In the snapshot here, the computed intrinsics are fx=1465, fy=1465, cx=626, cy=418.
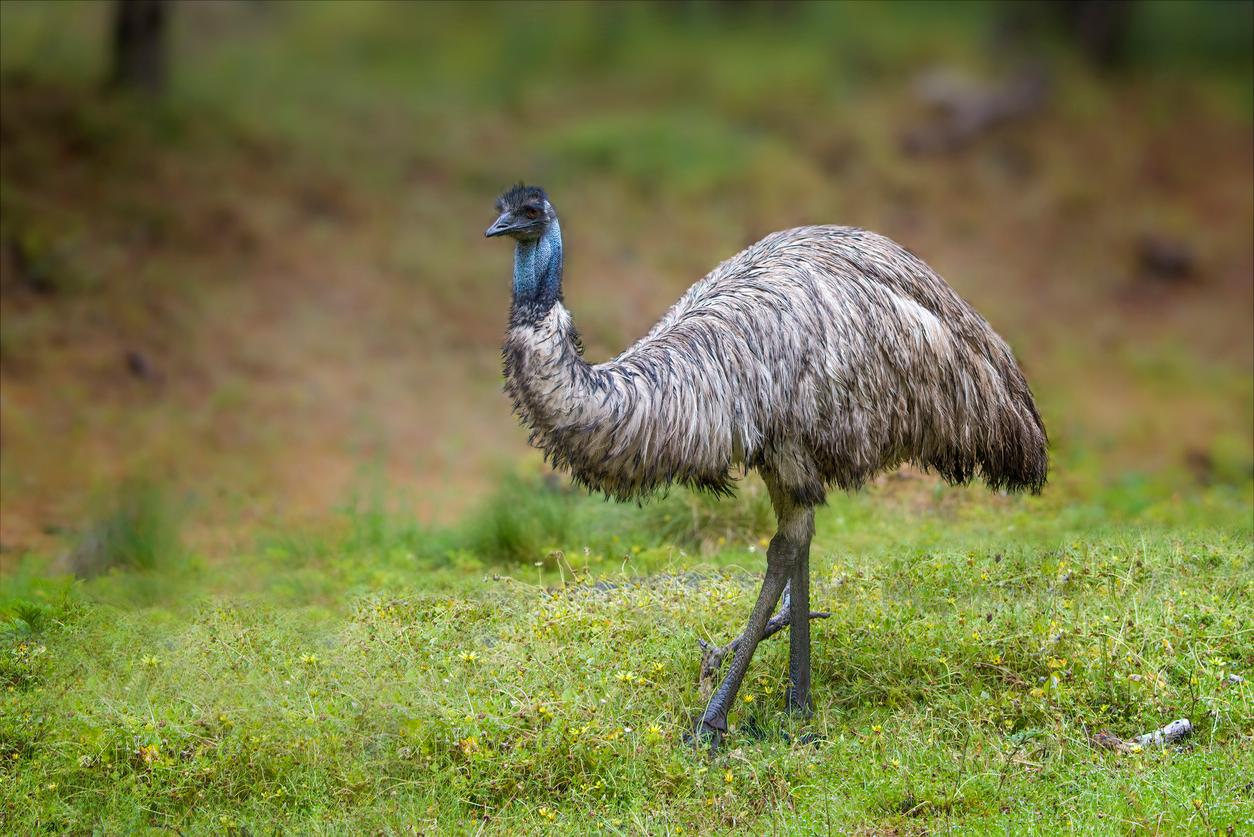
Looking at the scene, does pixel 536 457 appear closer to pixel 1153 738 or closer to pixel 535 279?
pixel 535 279

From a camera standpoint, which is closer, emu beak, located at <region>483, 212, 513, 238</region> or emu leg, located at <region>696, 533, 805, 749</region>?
emu beak, located at <region>483, 212, 513, 238</region>

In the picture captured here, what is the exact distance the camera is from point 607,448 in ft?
15.7

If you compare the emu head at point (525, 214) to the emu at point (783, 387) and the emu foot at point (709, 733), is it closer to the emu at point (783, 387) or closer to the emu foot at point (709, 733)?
the emu at point (783, 387)

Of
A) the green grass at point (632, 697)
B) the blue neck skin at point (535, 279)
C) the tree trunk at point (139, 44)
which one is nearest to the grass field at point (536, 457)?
the green grass at point (632, 697)

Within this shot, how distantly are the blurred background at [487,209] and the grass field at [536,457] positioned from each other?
2.0 inches

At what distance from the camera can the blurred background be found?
404 inches

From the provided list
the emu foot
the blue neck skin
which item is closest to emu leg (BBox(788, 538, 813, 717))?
the emu foot

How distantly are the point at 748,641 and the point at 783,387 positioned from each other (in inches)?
35.8

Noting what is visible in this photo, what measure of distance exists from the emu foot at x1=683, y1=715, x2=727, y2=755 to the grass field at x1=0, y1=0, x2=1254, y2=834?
0.08m

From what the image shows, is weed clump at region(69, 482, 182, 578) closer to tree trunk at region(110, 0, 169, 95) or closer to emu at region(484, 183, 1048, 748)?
emu at region(484, 183, 1048, 748)

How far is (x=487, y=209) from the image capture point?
14.0 metres

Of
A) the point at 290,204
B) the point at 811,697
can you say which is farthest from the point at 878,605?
the point at 290,204

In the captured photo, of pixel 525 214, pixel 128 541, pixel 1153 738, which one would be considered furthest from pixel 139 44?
pixel 1153 738

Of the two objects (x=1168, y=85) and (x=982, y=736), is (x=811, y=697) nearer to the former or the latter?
(x=982, y=736)
